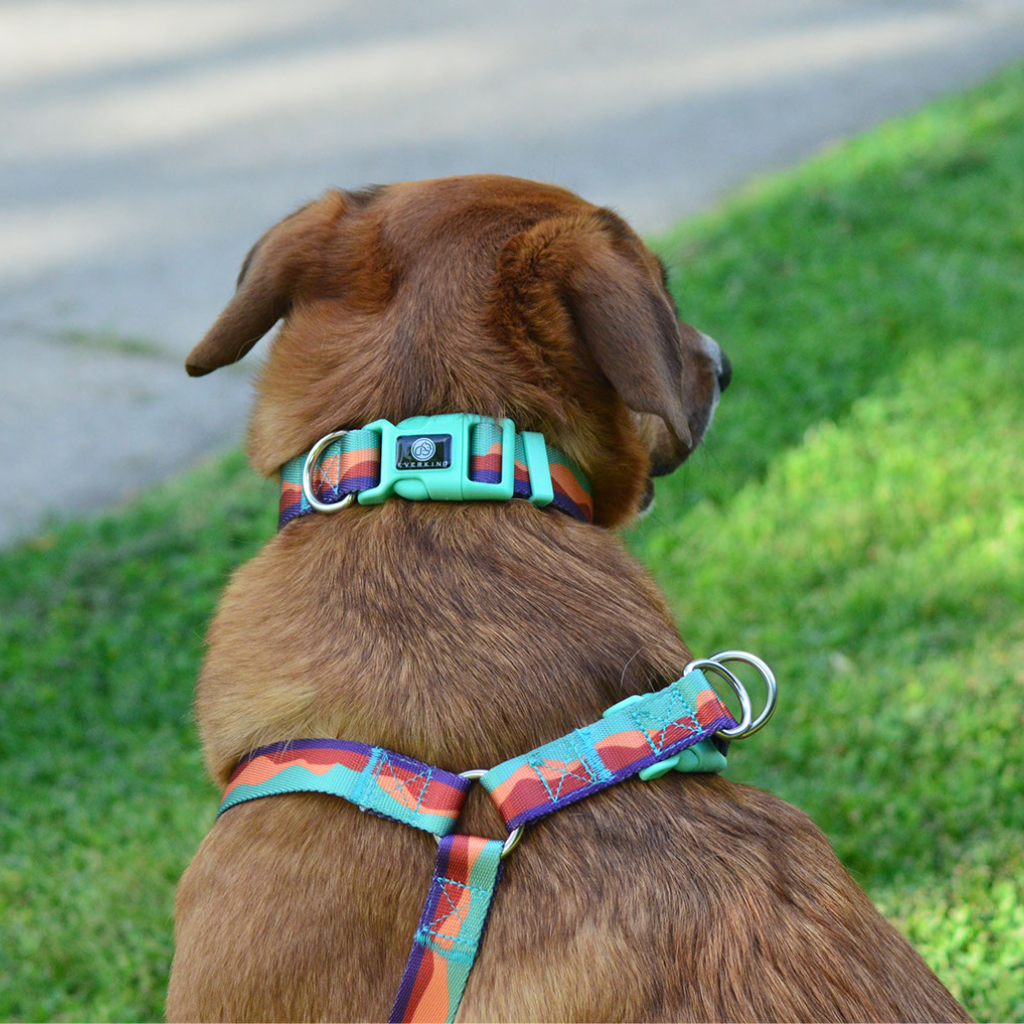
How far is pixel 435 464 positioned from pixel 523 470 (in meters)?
0.16

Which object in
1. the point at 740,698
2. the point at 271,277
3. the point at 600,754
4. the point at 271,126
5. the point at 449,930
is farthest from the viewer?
the point at 271,126

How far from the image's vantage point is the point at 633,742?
71.8 inches

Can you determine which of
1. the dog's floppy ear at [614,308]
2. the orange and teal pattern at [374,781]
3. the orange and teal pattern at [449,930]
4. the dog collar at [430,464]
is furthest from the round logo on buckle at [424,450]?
the orange and teal pattern at [449,930]

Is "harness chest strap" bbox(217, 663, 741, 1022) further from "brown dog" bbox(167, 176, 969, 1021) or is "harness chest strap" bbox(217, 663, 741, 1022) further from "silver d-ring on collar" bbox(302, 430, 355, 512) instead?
"silver d-ring on collar" bbox(302, 430, 355, 512)

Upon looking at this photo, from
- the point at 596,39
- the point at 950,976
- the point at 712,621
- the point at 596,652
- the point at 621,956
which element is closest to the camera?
the point at 621,956

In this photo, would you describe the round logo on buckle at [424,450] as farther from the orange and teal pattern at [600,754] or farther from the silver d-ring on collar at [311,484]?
the orange and teal pattern at [600,754]

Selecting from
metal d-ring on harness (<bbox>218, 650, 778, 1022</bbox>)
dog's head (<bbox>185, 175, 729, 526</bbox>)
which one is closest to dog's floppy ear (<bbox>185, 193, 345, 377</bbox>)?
dog's head (<bbox>185, 175, 729, 526</bbox>)

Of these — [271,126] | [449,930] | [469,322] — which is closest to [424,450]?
[469,322]

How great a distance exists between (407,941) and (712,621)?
8.50ft

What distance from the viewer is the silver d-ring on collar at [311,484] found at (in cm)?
205

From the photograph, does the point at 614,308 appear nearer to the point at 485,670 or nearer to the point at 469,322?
the point at 469,322

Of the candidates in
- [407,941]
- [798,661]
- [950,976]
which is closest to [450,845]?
[407,941]

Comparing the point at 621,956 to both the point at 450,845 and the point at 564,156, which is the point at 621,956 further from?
the point at 564,156

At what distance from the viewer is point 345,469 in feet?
6.75
